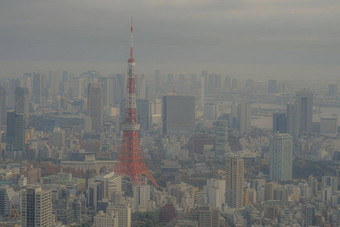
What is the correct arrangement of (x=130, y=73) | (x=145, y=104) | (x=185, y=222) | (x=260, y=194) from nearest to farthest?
(x=185, y=222)
(x=260, y=194)
(x=130, y=73)
(x=145, y=104)

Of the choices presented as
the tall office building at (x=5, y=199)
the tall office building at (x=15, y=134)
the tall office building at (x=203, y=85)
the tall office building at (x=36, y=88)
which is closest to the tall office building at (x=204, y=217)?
the tall office building at (x=5, y=199)

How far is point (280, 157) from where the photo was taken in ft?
36.2

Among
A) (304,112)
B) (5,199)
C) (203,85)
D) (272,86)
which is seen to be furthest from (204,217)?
(304,112)

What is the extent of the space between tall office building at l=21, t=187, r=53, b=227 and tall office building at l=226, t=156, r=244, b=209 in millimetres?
2665

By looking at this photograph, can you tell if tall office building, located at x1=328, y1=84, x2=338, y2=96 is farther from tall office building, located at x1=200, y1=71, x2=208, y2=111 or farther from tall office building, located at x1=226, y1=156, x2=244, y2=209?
tall office building, located at x1=200, y1=71, x2=208, y2=111

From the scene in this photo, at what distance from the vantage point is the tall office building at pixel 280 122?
11680 millimetres

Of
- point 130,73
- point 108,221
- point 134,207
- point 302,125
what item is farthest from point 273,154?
point 108,221

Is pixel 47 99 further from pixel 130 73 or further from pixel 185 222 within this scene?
pixel 185 222

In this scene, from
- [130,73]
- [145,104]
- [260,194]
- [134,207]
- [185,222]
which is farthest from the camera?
[145,104]

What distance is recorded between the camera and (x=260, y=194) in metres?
8.62

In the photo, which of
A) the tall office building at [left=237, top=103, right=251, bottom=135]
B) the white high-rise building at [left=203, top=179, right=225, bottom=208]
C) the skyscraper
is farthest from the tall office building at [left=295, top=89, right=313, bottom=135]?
the skyscraper

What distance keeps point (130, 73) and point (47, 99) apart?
3341mm

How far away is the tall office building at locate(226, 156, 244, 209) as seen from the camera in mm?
8247

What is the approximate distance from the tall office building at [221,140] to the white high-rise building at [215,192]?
2124mm
